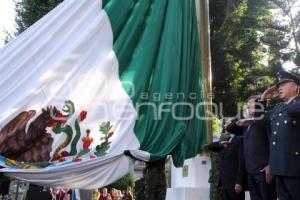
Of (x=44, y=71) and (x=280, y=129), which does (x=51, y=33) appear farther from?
(x=280, y=129)

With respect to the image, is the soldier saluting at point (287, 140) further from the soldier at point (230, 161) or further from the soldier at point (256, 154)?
the soldier at point (230, 161)

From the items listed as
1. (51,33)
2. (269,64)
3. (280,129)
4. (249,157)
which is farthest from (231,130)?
(269,64)

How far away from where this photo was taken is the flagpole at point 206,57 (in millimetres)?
5043

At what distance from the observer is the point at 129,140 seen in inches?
175

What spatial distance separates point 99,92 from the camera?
4.55 meters

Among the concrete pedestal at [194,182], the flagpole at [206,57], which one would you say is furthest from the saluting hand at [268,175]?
the concrete pedestal at [194,182]

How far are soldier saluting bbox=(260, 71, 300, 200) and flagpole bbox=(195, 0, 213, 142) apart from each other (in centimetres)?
108

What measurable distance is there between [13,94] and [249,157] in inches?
88.4

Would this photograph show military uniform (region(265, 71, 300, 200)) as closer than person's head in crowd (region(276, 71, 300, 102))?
Yes

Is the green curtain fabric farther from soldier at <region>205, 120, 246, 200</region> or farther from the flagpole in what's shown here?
soldier at <region>205, 120, 246, 200</region>

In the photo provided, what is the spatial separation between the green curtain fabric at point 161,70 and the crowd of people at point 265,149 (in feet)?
1.32

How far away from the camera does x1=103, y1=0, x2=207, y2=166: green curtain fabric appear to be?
15.1 feet

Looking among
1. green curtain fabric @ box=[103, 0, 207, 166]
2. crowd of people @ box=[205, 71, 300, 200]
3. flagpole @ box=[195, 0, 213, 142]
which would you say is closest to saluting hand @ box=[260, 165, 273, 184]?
crowd of people @ box=[205, 71, 300, 200]

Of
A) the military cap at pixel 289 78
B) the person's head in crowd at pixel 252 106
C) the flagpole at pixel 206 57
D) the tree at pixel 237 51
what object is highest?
the tree at pixel 237 51
